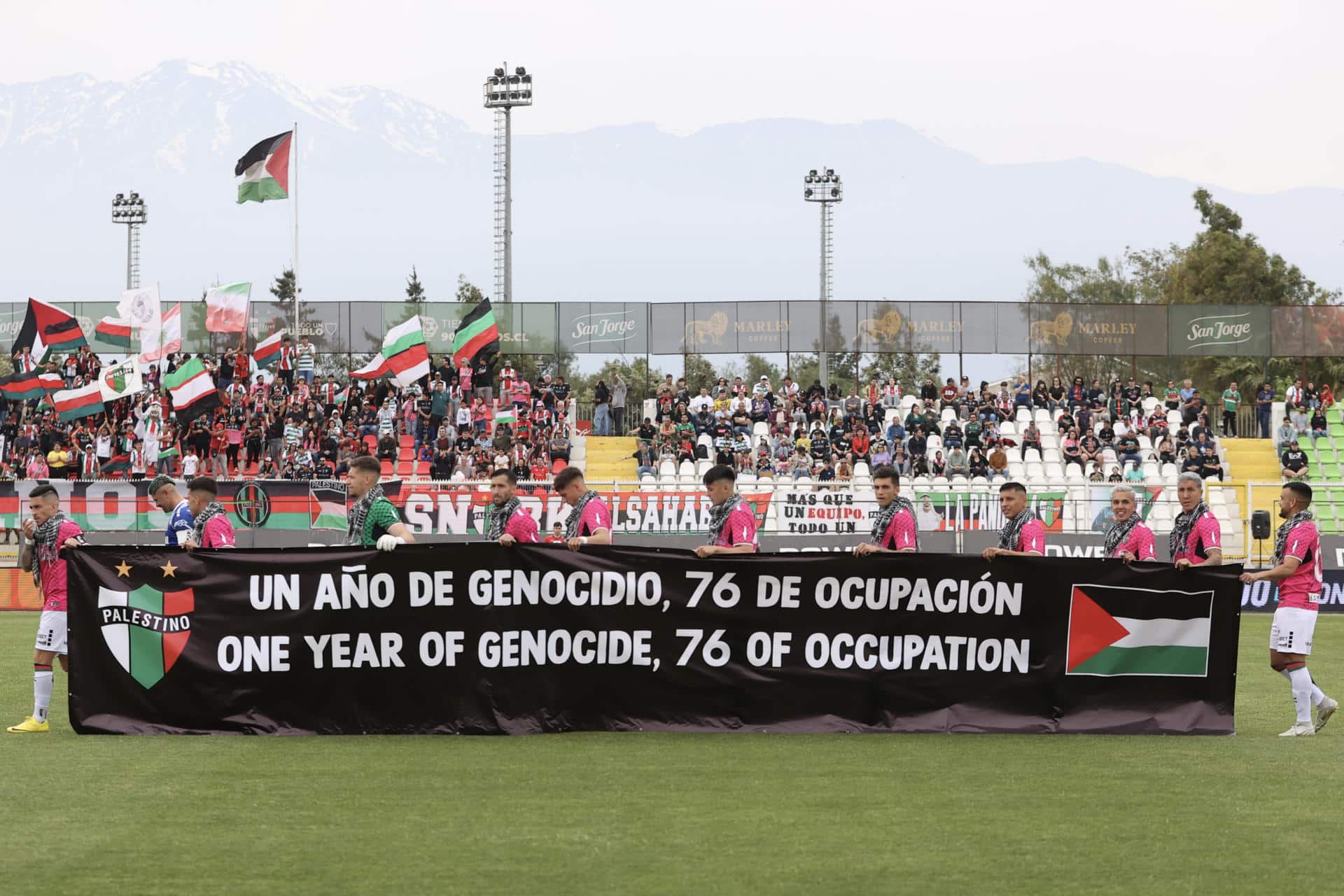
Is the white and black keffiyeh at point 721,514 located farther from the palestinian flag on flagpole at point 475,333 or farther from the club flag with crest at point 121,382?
the club flag with crest at point 121,382

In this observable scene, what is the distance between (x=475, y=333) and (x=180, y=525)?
23299mm

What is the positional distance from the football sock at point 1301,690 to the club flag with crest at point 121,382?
2747 centimetres

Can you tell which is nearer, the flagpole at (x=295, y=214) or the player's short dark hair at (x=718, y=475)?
the player's short dark hair at (x=718, y=475)

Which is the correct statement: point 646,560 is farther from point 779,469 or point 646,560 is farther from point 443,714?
point 779,469

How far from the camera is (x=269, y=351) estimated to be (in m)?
36.0

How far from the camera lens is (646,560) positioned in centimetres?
1067

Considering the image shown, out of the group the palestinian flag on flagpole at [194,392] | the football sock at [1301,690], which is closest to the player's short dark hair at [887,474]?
the football sock at [1301,690]

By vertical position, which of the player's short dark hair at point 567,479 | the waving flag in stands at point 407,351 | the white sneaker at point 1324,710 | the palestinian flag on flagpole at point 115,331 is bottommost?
the white sneaker at point 1324,710

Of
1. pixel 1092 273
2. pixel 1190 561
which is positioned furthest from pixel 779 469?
pixel 1092 273

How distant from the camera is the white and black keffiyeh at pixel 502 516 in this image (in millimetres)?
11539

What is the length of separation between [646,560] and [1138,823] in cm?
436


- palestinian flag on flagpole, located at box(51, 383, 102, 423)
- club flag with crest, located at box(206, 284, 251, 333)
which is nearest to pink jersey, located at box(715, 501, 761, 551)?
palestinian flag on flagpole, located at box(51, 383, 102, 423)

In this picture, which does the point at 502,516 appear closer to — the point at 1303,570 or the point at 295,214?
the point at 1303,570

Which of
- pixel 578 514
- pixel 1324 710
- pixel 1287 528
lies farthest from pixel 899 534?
pixel 1324 710
